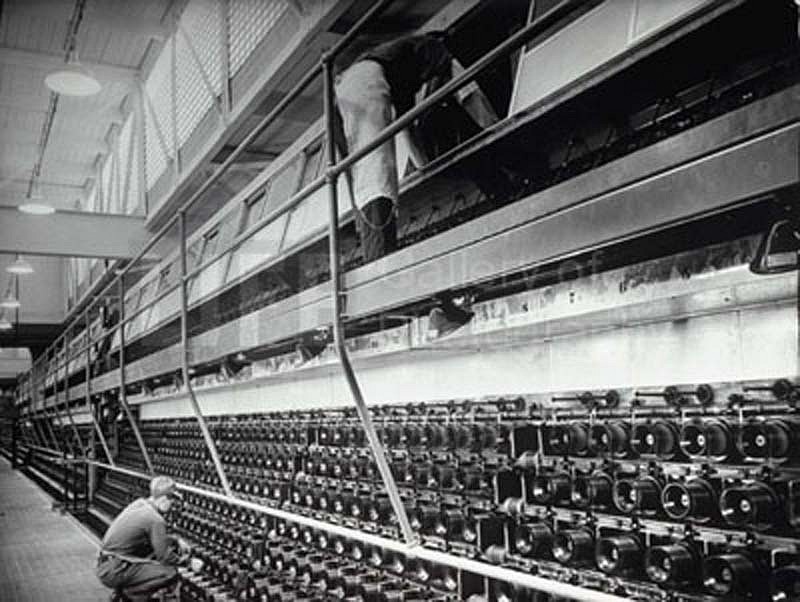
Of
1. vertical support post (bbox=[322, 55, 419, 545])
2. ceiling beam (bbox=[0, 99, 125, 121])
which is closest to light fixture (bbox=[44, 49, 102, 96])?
vertical support post (bbox=[322, 55, 419, 545])

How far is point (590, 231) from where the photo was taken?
6.24ft

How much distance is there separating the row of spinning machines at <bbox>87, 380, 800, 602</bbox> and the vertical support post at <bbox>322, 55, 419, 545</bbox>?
1.80 ft

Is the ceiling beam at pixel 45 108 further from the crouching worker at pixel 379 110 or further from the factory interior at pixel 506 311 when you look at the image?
the crouching worker at pixel 379 110

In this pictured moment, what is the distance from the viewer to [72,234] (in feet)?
27.4

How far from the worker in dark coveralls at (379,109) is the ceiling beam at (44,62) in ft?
22.2

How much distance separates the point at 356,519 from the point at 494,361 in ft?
4.54

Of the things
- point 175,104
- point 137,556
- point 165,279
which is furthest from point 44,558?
point 175,104

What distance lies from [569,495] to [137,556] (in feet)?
13.0

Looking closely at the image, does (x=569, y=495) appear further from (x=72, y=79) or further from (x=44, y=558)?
(x=44, y=558)

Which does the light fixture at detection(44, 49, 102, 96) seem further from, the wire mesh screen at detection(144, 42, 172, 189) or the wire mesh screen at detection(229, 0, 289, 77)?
the wire mesh screen at detection(144, 42, 172, 189)

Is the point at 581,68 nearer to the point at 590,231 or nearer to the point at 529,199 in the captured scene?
the point at 529,199

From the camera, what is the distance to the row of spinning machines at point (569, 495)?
7.09 feet

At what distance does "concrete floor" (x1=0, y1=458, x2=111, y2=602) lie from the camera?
22.4 ft

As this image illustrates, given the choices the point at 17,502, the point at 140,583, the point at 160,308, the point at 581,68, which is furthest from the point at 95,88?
the point at 17,502
